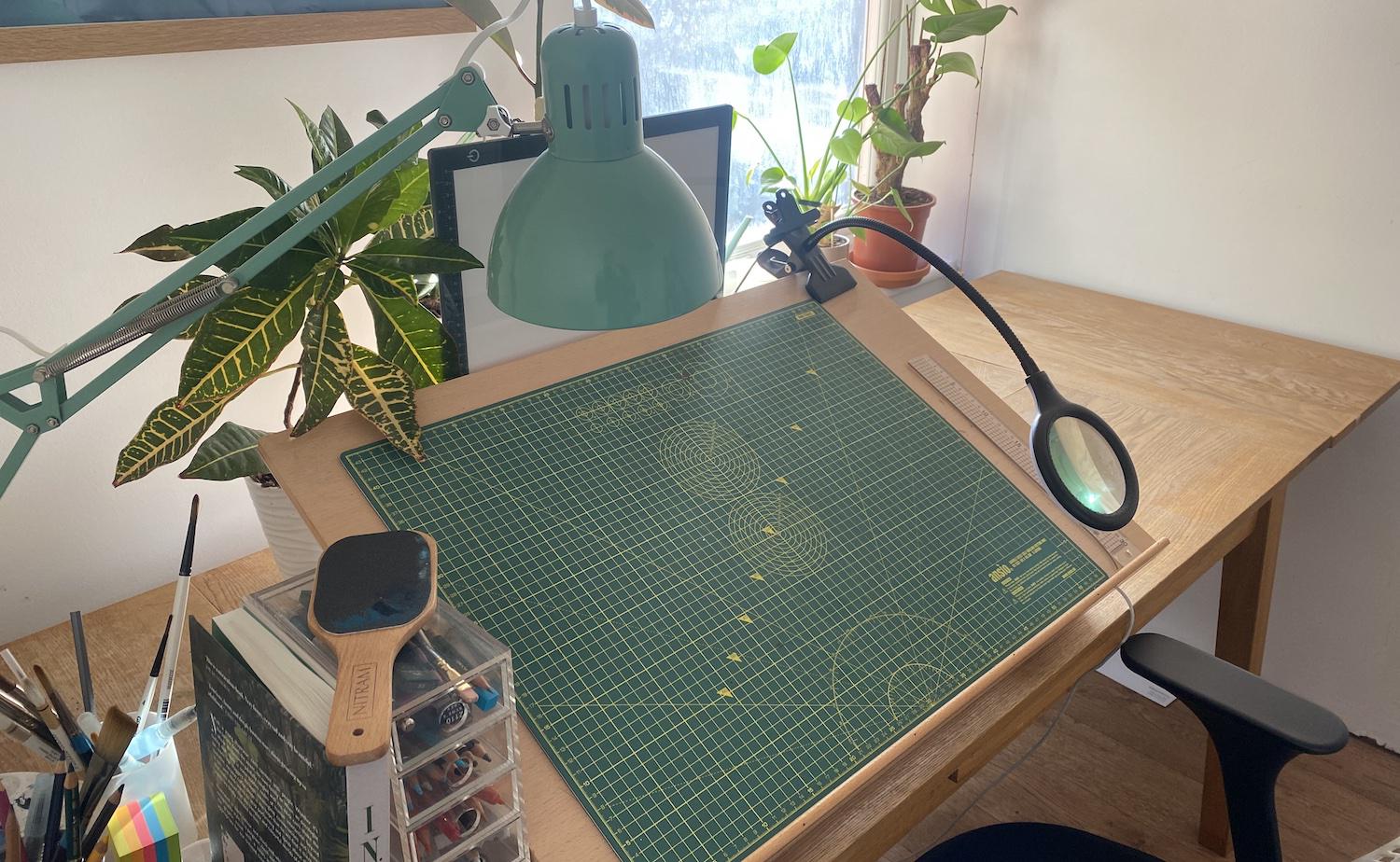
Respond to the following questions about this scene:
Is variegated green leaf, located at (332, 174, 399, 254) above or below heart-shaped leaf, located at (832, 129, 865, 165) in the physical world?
above

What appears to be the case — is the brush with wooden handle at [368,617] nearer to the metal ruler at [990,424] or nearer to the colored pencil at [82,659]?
the colored pencil at [82,659]

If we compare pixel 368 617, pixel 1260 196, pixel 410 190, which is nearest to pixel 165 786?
pixel 368 617

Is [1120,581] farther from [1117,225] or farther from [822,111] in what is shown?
[822,111]

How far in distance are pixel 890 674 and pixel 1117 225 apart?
1.33m

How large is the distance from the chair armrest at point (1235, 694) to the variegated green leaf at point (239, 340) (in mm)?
905

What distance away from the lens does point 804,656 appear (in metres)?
0.83

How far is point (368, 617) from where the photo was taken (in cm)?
68

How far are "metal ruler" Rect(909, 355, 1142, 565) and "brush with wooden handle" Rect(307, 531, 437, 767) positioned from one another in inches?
25.4

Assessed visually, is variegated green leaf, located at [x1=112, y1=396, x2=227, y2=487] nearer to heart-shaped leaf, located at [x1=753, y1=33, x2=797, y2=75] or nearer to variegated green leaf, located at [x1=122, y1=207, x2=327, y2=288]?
variegated green leaf, located at [x1=122, y1=207, x2=327, y2=288]

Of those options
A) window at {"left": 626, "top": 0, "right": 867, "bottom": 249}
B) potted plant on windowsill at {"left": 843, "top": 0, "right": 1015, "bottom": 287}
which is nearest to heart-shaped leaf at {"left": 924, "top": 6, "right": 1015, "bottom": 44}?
potted plant on windowsill at {"left": 843, "top": 0, "right": 1015, "bottom": 287}

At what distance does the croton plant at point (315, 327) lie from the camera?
0.86 metres

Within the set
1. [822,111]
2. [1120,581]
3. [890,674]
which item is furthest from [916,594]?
[822,111]

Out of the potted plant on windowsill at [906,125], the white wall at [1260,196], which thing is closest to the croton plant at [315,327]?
the potted plant on windowsill at [906,125]

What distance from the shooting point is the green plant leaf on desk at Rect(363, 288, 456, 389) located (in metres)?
0.95
